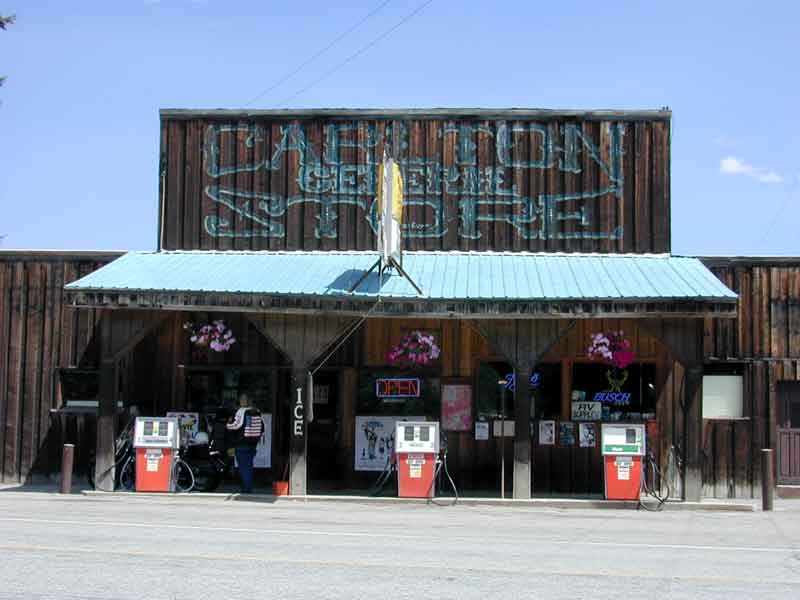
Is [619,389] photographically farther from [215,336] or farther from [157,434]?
[157,434]

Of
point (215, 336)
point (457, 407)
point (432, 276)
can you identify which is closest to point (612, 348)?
point (457, 407)

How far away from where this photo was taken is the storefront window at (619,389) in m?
21.9

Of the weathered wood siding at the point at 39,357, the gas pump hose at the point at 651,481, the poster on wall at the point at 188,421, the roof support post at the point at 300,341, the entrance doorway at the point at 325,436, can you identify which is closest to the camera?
the roof support post at the point at 300,341

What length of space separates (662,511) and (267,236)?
31.7 ft

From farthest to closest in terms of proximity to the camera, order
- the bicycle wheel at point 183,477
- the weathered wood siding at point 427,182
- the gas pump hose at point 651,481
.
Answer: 1. the weathered wood siding at point 427,182
2. the bicycle wheel at point 183,477
3. the gas pump hose at point 651,481

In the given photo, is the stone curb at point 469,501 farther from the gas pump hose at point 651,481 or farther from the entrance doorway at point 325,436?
the entrance doorway at point 325,436

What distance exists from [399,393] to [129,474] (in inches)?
216

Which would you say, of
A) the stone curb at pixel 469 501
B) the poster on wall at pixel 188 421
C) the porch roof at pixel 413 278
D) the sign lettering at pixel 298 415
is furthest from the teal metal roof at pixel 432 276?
the stone curb at pixel 469 501

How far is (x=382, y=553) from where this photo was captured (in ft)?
38.7

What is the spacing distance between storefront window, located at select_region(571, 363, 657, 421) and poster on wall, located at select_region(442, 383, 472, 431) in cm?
211

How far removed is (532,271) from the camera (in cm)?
2122

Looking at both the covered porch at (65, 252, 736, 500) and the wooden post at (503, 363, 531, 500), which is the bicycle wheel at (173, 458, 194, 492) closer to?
the covered porch at (65, 252, 736, 500)

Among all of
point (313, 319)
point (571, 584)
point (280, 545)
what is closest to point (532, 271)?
point (313, 319)

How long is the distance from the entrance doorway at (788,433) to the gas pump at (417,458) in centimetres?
727
